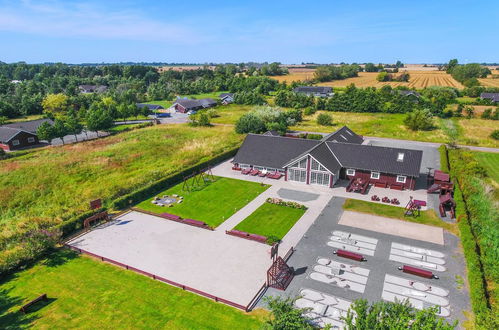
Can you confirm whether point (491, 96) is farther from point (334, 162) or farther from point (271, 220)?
point (271, 220)

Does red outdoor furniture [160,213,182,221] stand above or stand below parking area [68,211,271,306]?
above

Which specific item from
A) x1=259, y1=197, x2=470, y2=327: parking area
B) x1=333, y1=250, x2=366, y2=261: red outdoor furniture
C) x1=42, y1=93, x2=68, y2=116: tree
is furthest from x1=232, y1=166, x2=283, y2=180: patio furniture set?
x1=42, y1=93, x2=68, y2=116: tree

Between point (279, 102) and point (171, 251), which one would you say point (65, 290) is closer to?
point (171, 251)

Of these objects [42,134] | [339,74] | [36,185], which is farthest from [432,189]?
[339,74]

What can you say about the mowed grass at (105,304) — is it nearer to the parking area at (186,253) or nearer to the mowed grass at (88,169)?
the parking area at (186,253)

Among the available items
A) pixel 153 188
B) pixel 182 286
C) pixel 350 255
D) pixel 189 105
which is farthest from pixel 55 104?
pixel 350 255

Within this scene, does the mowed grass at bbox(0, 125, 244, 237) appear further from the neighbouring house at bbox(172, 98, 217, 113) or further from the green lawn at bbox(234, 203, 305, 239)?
the neighbouring house at bbox(172, 98, 217, 113)
